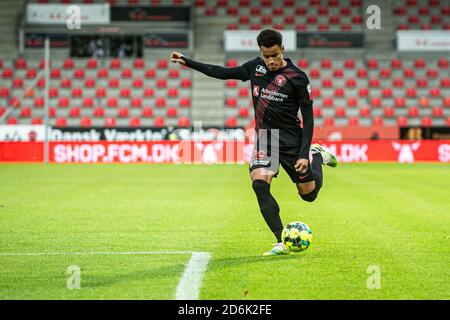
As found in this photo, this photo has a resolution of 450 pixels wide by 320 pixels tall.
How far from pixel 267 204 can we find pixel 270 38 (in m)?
1.88

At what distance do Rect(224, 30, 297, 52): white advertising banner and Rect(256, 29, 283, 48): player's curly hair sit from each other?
33.0m

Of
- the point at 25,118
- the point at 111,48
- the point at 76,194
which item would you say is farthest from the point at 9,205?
the point at 111,48

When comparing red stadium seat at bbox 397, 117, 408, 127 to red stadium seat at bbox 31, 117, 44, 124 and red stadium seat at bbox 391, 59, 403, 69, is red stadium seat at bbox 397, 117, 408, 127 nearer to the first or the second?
red stadium seat at bbox 391, 59, 403, 69

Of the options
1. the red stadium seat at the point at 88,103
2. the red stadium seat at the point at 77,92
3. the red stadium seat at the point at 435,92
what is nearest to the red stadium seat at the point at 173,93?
the red stadium seat at the point at 88,103

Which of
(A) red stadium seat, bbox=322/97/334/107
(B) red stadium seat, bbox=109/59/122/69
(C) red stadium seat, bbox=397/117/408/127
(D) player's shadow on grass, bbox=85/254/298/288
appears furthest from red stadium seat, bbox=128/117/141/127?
(D) player's shadow on grass, bbox=85/254/298/288

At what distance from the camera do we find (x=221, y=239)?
1031 centimetres

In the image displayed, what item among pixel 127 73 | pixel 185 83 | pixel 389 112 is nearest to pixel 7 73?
pixel 127 73

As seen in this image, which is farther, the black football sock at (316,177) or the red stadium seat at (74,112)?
the red stadium seat at (74,112)

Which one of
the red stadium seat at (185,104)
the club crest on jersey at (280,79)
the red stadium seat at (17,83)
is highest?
the red stadium seat at (17,83)

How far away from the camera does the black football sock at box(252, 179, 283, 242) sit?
8922 millimetres

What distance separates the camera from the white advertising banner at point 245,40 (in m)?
41.3

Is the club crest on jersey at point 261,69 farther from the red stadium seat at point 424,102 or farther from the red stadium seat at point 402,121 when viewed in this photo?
the red stadium seat at point 424,102

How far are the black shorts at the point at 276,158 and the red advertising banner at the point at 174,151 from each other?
2492 cm

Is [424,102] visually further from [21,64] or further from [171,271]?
[171,271]
